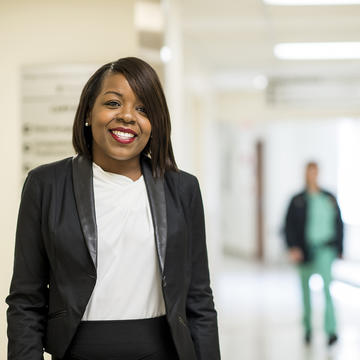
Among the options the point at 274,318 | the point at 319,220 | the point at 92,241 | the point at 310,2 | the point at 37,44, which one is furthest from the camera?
the point at 274,318

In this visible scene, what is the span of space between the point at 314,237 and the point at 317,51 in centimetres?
248

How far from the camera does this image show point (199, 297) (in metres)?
2.00

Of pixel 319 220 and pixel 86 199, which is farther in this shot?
pixel 319 220

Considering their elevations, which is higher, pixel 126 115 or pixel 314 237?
pixel 126 115

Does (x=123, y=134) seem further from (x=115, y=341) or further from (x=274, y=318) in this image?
(x=274, y=318)

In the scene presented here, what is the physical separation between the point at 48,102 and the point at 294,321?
4642 mm

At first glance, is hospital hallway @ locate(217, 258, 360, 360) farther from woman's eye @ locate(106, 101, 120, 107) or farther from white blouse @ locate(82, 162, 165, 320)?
woman's eye @ locate(106, 101, 120, 107)

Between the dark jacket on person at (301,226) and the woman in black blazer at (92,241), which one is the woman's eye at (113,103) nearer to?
the woman in black blazer at (92,241)

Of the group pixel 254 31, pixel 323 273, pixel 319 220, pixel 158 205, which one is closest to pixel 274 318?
pixel 323 273

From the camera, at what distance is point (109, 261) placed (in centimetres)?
181

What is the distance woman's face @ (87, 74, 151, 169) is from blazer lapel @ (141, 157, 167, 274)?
0.10 metres

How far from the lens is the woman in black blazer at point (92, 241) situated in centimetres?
178

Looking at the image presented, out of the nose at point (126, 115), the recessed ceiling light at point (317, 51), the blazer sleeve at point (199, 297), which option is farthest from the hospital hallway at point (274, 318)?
the nose at point (126, 115)

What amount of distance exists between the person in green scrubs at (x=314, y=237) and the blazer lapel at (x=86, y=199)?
4.72m
